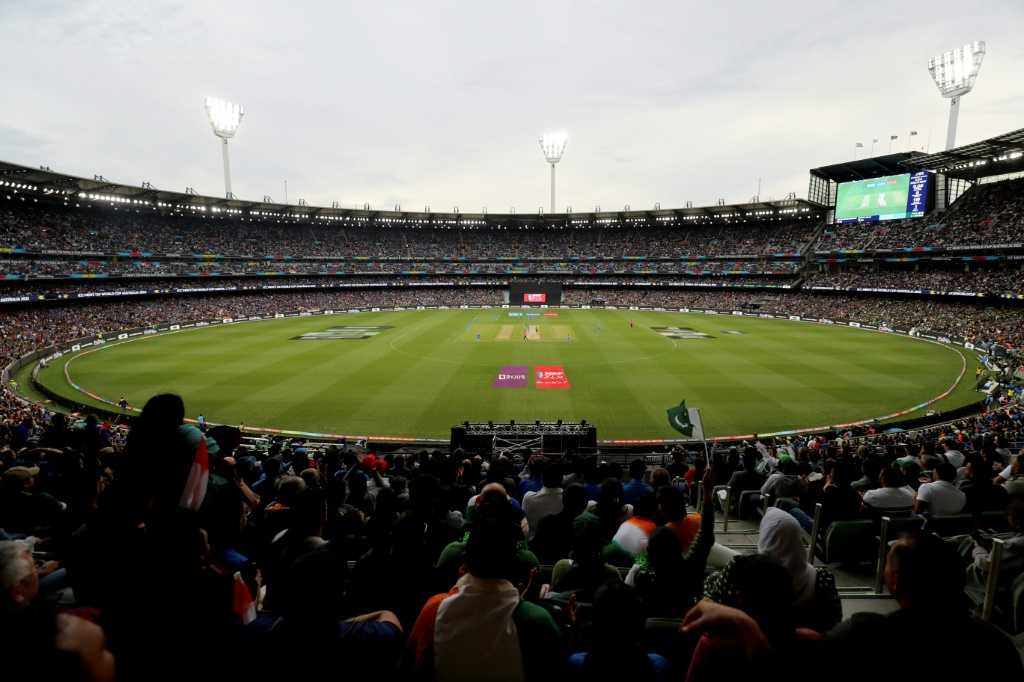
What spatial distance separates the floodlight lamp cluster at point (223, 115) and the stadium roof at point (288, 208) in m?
11.2

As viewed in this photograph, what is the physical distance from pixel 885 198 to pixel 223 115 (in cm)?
10183

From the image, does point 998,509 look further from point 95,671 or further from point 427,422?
point 427,422

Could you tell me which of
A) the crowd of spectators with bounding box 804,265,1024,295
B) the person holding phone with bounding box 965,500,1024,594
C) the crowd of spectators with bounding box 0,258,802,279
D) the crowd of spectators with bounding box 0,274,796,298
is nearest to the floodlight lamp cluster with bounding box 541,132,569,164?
the crowd of spectators with bounding box 0,258,802,279

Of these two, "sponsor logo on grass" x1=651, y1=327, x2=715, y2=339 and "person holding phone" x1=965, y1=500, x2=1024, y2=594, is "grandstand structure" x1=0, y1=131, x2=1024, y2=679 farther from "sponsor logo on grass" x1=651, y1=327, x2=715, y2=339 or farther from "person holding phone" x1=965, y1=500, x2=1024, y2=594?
"sponsor logo on grass" x1=651, y1=327, x2=715, y2=339

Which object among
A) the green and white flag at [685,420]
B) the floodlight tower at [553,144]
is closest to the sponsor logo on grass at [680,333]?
the green and white flag at [685,420]

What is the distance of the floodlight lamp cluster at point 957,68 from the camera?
5456 cm

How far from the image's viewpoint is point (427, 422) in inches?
934

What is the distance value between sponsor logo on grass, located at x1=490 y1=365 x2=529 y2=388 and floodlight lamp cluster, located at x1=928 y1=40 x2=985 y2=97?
66.2 metres

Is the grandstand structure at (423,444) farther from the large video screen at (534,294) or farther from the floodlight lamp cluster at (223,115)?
the floodlight lamp cluster at (223,115)

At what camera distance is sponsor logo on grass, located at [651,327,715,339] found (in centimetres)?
4916

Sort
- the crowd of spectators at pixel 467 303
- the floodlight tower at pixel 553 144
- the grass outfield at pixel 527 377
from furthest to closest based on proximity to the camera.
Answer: the floodlight tower at pixel 553 144 < the crowd of spectators at pixel 467 303 < the grass outfield at pixel 527 377

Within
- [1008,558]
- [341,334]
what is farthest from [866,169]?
[1008,558]

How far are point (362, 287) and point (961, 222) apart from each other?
94010mm

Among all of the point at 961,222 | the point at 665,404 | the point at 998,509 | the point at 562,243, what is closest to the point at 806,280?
the point at 961,222
